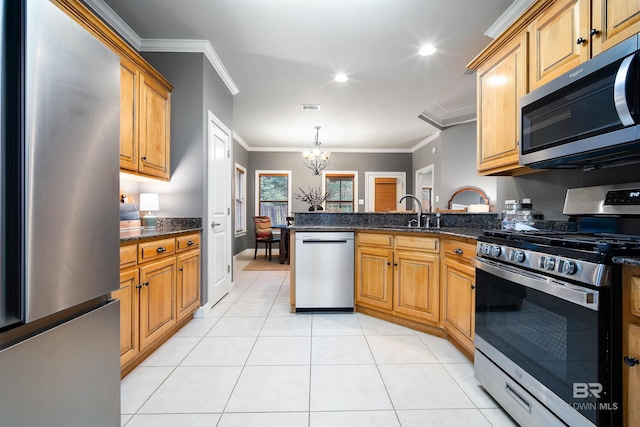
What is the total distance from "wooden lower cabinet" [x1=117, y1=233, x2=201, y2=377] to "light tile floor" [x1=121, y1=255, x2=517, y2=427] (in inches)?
5.8

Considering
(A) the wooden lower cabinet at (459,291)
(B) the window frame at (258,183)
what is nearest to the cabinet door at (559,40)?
(A) the wooden lower cabinet at (459,291)

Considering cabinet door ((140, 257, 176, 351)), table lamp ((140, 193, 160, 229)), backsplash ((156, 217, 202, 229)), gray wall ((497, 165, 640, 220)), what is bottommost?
cabinet door ((140, 257, 176, 351))

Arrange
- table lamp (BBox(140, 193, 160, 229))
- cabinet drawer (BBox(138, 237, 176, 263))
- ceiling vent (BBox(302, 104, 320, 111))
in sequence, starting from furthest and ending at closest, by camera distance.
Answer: ceiling vent (BBox(302, 104, 320, 111)) < table lamp (BBox(140, 193, 160, 229)) < cabinet drawer (BBox(138, 237, 176, 263))

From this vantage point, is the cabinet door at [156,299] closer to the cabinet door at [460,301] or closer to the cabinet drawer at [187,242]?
the cabinet drawer at [187,242]

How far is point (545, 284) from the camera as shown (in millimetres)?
1206

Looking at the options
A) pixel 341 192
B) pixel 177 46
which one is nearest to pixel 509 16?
→ pixel 177 46

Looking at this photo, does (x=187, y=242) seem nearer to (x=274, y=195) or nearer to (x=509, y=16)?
(x=509, y=16)

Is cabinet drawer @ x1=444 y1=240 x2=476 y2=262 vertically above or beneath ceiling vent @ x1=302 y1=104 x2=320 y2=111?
beneath

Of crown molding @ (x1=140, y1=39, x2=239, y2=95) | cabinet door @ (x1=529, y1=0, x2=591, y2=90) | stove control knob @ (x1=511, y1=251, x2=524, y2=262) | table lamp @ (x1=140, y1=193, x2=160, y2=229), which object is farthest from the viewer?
crown molding @ (x1=140, y1=39, x2=239, y2=95)

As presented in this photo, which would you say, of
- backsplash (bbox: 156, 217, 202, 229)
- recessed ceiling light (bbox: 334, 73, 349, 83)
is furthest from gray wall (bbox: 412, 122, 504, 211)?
backsplash (bbox: 156, 217, 202, 229)

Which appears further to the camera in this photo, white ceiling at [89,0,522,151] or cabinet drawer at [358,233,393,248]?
cabinet drawer at [358,233,393,248]

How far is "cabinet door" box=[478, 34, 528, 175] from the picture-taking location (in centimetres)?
190

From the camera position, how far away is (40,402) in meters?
0.69

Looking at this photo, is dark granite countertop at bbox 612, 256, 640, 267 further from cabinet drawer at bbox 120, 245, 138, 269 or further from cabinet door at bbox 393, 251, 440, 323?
cabinet drawer at bbox 120, 245, 138, 269
